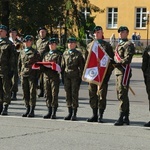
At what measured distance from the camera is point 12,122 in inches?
512

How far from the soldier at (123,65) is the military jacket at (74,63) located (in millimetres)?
873

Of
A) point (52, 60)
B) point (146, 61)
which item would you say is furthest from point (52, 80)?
point (146, 61)

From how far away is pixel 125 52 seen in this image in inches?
498

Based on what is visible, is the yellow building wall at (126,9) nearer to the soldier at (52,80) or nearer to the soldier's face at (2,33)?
the soldier's face at (2,33)

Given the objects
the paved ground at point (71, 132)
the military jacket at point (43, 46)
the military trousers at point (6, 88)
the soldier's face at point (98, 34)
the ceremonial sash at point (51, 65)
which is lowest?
the paved ground at point (71, 132)

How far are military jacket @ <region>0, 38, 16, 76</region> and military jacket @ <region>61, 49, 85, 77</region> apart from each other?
132cm

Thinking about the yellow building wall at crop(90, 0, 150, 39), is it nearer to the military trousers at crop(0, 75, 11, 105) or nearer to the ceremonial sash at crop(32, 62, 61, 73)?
the military trousers at crop(0, 75, 11, 105)

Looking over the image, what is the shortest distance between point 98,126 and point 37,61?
2.22 m

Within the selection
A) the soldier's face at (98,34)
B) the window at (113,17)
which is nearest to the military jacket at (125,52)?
the soldier's face at (98,34)

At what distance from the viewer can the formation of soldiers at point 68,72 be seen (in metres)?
12.7

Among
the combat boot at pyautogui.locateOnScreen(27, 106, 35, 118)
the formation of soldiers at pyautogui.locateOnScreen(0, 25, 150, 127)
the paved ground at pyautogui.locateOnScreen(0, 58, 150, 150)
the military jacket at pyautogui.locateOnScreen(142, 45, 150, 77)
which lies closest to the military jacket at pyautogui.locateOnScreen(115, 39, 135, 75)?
the formation of soldiers at pyautogui.locateOnScreen(0, 25, 150, 127)

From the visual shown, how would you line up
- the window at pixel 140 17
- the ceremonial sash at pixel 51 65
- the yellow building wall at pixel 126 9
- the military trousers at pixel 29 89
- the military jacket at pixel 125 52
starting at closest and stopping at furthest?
1. the military jacket at pixel 125 52
2. the ceremonial sash at pixel 51 65
3. the military trousers at pixel 29 89
4. the yellow building wall at pixel 126 9
5. the window at pixel 140 17

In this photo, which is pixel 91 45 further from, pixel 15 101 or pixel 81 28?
pixel 81 28

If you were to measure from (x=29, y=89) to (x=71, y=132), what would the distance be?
2361 millimetres
